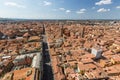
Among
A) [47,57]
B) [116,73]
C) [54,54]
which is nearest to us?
[116,73]

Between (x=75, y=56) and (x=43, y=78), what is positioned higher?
(x=75, y=56)

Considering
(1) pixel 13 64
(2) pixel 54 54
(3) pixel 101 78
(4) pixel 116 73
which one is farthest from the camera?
(2) pixel 54 54

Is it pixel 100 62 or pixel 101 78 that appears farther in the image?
pixel 100 62

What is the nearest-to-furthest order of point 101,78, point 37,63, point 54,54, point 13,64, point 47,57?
point 101,78
point 37,63
point 13,64
point 54,54
point 47,57

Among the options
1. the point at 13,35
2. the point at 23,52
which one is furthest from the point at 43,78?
the point at 13,35

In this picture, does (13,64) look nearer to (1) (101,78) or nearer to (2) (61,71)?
(2) (61,71)

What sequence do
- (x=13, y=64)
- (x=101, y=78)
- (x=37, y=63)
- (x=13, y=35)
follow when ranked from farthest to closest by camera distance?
(x=13, y=35), (x=13, y=64), (x=37, y=63), (x=101, y=78)

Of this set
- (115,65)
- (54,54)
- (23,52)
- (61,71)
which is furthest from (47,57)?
(115,65)

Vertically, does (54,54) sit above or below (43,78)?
above

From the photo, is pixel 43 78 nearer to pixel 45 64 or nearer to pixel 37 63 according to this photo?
pixel 37 63
